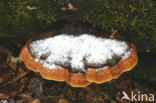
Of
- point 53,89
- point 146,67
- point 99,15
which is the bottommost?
point 53,89

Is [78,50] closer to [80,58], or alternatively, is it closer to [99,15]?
Result: [80,58]

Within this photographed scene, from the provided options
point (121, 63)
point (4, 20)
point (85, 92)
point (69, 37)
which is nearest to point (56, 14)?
point (69, 37)

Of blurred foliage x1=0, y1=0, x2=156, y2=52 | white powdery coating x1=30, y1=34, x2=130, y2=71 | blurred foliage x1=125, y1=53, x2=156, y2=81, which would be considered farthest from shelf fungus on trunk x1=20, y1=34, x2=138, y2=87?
blurred foliage x1=125, y1=53, x2=156, y2=81

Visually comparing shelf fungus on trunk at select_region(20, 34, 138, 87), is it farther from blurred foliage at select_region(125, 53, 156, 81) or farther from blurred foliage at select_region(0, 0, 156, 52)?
blurred foliage at select_region(125, 53, 156, 81)

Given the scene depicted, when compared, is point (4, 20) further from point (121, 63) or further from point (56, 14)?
point (121, 63)

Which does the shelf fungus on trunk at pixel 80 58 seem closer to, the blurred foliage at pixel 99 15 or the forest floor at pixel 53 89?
the blurred foliage at pixel 99 15

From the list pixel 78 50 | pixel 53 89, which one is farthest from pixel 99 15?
pixel 53 89
